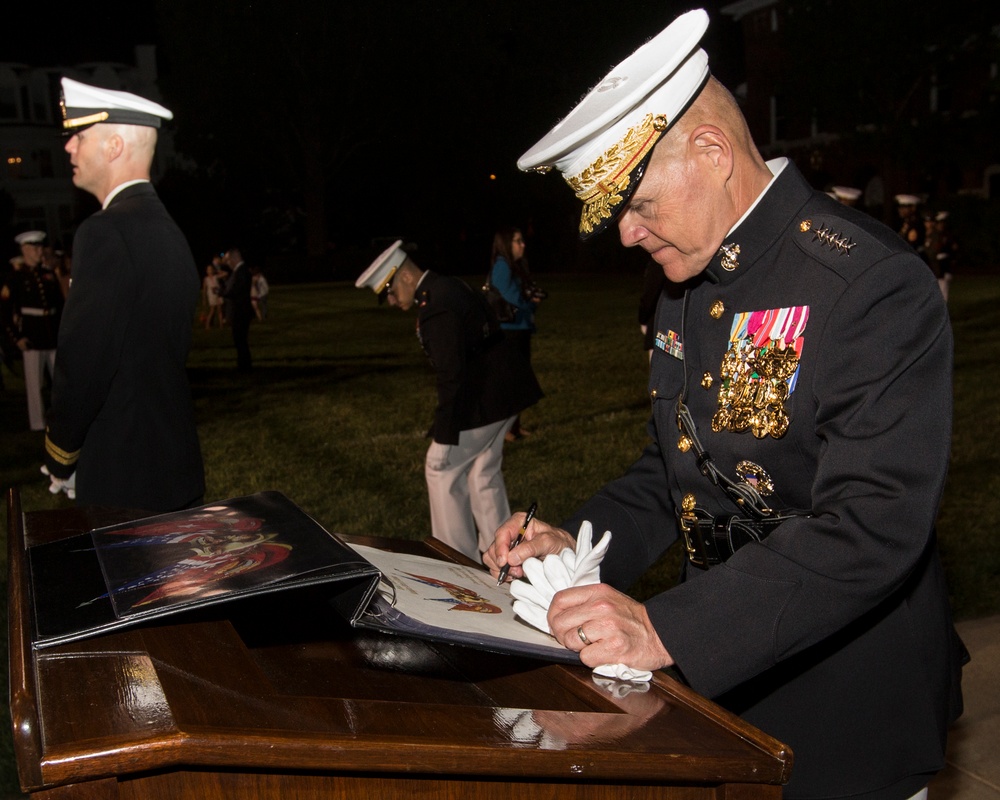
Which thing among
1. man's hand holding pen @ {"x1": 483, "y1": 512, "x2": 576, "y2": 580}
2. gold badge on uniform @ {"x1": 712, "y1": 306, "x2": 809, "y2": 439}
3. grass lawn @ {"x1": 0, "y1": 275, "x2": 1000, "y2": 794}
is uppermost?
gold badge on uniform @ {"x1": 712, "y1": 306, "x2": 809, "y2": 439}

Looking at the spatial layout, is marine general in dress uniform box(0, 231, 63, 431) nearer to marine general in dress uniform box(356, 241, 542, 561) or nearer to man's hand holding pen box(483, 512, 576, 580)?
marine general in dress uniform box(356, 241, 542, 561)

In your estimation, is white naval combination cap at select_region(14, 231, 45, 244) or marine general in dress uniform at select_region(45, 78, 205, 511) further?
white naval combination cap at select_region(14, 231, 45, 244)

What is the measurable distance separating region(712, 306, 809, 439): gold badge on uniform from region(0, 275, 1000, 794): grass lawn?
306cm

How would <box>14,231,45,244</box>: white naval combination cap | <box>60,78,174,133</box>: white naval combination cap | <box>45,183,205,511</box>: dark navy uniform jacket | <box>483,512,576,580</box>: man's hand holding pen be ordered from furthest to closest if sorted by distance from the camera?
1. <box>14,231,45,244</box>: white naval combination cap
2. <box>60,78,174,133</box>: white naval combination cap
3. <box>45,183,205,511</box>: dark navy uniform jacket
4. <box>483,512,576,580</box>: man's hand holding pen

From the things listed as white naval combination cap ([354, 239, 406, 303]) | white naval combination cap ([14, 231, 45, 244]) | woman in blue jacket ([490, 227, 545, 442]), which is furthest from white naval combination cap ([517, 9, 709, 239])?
white naval combination cap ([14, 231, 45, 244])

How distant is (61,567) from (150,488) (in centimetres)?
174

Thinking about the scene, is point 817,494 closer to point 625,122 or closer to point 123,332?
point 625,122

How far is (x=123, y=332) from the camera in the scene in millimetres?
3074

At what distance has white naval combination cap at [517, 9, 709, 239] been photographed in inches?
61.9

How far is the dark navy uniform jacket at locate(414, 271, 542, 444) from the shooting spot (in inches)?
221

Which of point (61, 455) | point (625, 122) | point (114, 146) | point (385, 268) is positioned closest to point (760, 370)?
point (625, 122)

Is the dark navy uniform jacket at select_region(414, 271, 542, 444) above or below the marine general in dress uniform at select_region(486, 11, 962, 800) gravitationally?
below

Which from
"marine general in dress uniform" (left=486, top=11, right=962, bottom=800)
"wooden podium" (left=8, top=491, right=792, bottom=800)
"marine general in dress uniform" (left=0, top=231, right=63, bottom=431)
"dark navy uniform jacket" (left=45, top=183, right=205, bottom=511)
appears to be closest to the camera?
"wooden podium" (left=8, top=491, right=792, bottom=800)

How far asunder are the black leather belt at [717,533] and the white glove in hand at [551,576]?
0.83ft
